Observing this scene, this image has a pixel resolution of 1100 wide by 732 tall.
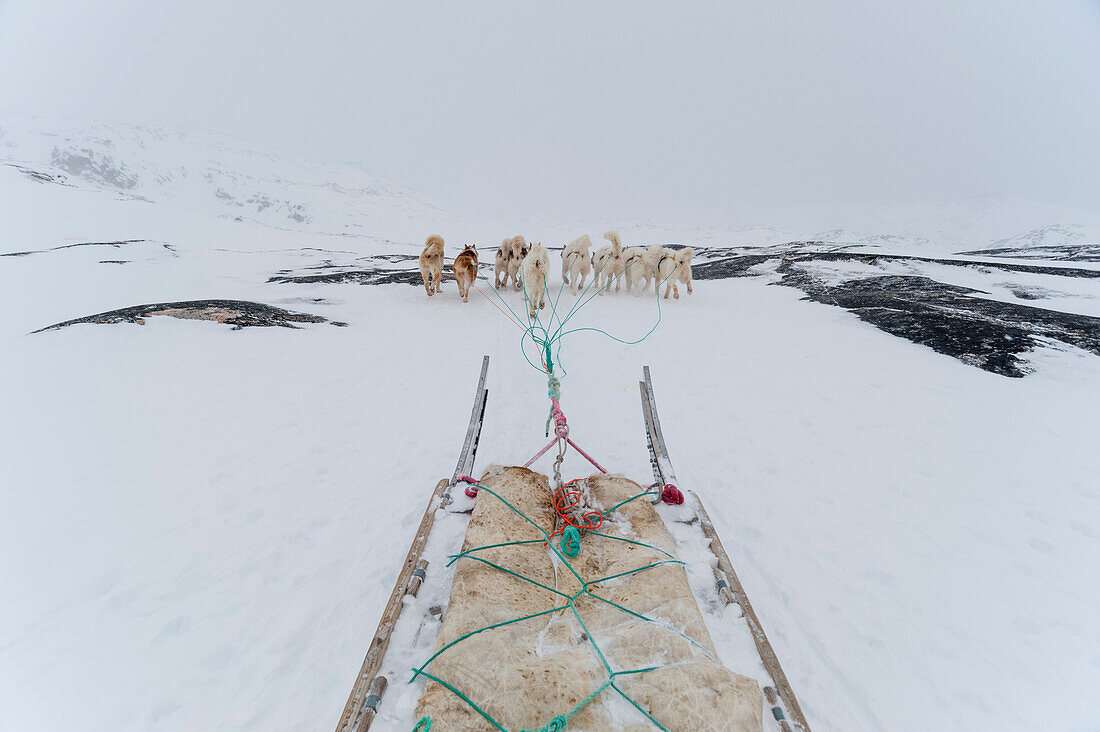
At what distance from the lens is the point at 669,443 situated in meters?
4.81

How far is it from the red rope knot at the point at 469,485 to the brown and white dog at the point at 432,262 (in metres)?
Result: 9.06

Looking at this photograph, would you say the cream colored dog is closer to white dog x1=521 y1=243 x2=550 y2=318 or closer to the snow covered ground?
white dog x1=521 y1=243 x2=550 y2=318

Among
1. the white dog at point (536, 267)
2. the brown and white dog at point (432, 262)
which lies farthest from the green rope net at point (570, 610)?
the brown and white dog at point (432, 262)

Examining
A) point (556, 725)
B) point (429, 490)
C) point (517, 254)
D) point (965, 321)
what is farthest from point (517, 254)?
point (556, 725)

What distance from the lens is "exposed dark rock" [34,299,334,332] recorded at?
7117mm

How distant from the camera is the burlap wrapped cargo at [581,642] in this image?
5.82ft

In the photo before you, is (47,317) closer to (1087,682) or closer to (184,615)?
(184,615)

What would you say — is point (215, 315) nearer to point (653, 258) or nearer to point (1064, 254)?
point (653, 258)

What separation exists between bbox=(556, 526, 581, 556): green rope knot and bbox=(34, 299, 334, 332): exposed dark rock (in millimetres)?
7663

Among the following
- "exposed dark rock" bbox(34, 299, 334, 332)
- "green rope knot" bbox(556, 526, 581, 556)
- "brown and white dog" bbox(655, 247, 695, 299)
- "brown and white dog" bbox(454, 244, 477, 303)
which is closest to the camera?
"green rope knot" bbox(556, 526, 581, 556)

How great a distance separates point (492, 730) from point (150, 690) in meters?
1.98

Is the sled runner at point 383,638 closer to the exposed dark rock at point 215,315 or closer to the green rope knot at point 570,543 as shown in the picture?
the green rope knot at point 570,543

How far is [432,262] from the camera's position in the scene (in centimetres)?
1182

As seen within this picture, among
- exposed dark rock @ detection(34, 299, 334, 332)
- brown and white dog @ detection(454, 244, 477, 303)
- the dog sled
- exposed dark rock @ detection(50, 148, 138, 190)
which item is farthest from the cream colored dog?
exposed dark rock @ detection(50, 148, 138, 190)
